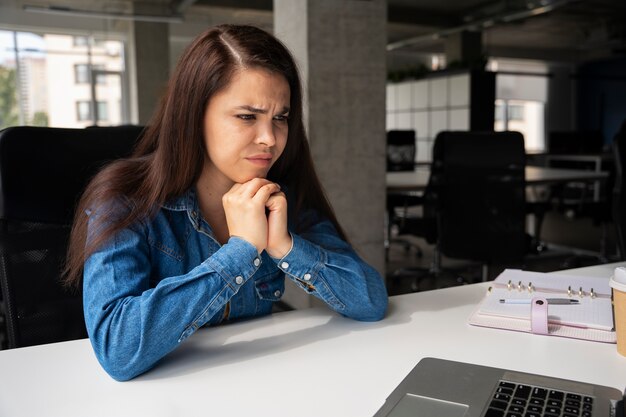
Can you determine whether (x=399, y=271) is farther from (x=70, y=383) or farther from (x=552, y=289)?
(x=70, y=383)

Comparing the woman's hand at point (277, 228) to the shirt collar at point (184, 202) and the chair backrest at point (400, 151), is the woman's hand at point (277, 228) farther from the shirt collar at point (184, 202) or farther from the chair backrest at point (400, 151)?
the chair backrest at point (400, 151)

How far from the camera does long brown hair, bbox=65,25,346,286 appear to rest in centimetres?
111

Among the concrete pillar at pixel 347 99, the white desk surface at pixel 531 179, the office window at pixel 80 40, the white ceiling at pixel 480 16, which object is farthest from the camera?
the office window at pixel 80 40

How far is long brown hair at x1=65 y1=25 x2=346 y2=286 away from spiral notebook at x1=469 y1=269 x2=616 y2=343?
0.63 meters

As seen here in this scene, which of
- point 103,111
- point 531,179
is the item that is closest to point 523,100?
point 103,111

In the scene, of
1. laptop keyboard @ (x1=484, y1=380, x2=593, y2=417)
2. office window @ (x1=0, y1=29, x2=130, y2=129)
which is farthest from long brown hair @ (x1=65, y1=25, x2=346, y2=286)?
office window @ (x1=0, y1=29, x2=130, y2=129)

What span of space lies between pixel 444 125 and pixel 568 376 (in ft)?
32.2

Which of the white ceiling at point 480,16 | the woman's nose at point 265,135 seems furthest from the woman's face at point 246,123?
the white ceiling at point 480,16

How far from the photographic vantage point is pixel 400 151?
6352 millimetres

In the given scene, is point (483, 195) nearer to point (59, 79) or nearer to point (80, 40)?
point (59, 79)

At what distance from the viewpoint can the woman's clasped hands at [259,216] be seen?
1.05 metres

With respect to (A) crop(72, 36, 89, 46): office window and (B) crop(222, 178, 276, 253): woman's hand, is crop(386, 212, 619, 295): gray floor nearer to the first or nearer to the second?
(B) crop(222, 178, 276, 253): woman's hand

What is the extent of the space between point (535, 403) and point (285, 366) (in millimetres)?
376

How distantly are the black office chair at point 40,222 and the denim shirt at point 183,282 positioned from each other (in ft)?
0.79
